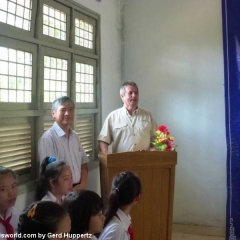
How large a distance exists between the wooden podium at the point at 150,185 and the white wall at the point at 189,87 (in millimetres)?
1257

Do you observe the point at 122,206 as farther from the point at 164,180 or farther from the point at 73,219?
the point at 164,180

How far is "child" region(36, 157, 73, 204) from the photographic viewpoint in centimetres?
235

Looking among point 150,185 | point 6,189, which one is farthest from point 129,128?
point 6,189

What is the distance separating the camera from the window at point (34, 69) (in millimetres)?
2559

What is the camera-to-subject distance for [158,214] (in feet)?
10.1

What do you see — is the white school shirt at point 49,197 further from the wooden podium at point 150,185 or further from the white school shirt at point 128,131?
the white school shirt at point 128,131

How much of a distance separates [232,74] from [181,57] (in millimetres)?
649

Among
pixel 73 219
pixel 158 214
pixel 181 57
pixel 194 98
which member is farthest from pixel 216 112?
pixel 73 219

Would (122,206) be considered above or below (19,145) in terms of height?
below

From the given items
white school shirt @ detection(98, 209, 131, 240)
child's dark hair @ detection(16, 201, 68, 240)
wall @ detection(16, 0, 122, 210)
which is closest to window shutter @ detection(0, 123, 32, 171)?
white school shirt @ detection(98, 209, 131, 240)

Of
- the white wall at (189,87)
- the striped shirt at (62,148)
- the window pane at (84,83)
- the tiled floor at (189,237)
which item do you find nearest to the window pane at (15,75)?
the striped shirt at (62,148)

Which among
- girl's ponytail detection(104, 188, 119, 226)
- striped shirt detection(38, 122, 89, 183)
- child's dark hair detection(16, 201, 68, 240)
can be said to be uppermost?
striped shirt detection(38, 122, 89, 183)

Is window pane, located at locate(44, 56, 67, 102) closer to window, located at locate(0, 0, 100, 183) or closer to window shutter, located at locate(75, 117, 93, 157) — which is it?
window, located at locate(0, 0, 100, 183)

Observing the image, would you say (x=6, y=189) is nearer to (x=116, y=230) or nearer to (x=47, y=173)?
(x=47, y=173)
